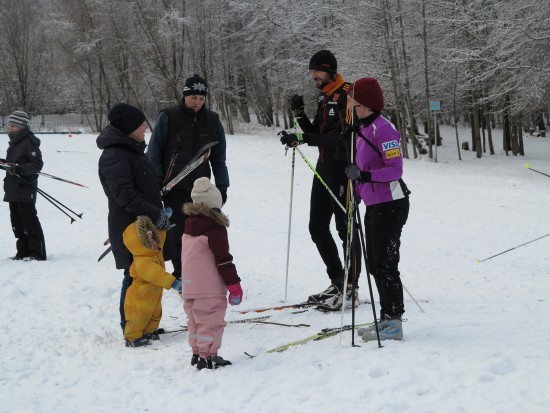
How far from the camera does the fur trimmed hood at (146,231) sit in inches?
169

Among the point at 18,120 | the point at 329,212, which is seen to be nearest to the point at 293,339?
the point at 329,212

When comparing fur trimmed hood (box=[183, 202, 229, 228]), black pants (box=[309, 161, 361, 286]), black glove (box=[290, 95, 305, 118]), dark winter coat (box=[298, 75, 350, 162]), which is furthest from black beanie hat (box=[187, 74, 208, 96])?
fur trimmed hood (box=[183, 202, 229, 228])

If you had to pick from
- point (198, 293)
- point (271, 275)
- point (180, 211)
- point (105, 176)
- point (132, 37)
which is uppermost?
point (132, 37)

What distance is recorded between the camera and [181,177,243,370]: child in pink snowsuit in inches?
150

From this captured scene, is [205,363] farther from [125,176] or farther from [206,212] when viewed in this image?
[125,176]

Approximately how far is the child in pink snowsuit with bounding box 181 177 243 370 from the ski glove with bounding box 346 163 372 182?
38.7 inches

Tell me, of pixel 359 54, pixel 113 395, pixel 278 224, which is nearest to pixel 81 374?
pixel 113 395

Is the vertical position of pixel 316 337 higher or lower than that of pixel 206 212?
lower

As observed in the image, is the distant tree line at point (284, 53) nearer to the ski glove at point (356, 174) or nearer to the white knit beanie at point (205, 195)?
the ski glove at point (356, 174)

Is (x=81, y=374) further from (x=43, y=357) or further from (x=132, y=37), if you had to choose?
(x=132, y=37)

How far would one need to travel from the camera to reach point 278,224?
11.0 metres

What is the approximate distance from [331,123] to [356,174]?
1350 millimetres

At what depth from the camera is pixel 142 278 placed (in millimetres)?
4363

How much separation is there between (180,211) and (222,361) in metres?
1.95
